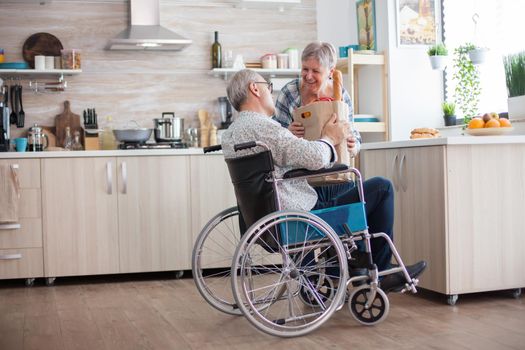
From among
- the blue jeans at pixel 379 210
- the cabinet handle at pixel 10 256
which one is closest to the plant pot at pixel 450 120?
the blue jeans at pixel 379 210

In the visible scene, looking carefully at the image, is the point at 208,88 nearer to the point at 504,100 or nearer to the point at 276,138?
the point at 504,100

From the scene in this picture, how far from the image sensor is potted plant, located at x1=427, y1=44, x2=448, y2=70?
4762mm

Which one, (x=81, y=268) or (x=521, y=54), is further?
(x=81, y=268)

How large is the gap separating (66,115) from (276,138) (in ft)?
9.03

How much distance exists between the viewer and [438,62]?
15.6ft

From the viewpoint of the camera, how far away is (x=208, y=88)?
5.57 meters

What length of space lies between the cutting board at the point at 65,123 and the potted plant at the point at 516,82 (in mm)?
2870

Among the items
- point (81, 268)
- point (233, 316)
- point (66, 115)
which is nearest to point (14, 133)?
point (66, 115)

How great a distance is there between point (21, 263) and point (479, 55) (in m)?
3.00

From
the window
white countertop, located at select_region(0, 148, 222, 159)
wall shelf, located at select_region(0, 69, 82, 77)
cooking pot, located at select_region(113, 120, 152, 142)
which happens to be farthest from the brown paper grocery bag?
wall shelf, located at select_region(0, 69, 82, 77)

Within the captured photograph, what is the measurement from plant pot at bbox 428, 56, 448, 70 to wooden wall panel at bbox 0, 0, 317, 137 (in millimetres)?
1296

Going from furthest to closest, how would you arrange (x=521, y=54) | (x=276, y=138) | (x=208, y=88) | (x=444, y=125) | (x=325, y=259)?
(x=208, y=88)
(x=444, y=125)
(x=521, y=54)
(x=325, y=259)
(x=276, y=138)

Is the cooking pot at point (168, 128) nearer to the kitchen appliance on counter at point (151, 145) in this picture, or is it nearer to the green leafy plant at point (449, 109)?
the kitchen appliance on counter at point (151, 145)

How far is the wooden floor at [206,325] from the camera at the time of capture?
2.88 m
